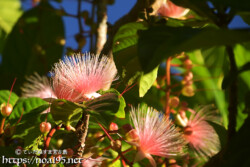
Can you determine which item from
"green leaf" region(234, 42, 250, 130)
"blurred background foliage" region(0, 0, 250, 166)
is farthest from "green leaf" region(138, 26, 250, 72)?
"green leaf" region(234, 42, 250, 130)

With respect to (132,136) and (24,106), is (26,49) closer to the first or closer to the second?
(24,106)

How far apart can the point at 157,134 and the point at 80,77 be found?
247 mm

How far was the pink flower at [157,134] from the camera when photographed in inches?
34.1

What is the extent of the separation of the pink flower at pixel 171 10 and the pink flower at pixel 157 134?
0.48 meters

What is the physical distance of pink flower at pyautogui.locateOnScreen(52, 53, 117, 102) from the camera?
88cm

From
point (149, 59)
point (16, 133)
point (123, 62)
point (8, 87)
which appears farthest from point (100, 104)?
point (8, 87)

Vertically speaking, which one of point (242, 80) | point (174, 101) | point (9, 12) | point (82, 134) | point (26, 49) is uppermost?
point (9, 12)

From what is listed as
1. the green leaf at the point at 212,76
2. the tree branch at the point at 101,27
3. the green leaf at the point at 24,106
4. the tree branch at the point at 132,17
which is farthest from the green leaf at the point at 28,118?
the green leaf at the point at 212,76

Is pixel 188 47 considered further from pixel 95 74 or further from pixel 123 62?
pixel 95 74

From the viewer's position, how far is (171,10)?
1225 millimetres

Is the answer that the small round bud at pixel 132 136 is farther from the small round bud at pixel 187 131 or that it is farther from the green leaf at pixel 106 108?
the small round bud at pixel 187 131

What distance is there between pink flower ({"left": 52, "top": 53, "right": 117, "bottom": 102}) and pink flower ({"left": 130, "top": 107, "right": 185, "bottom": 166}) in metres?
0.12

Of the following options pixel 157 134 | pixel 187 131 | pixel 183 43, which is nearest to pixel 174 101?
pixel 187 131

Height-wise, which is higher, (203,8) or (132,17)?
(132,17)
